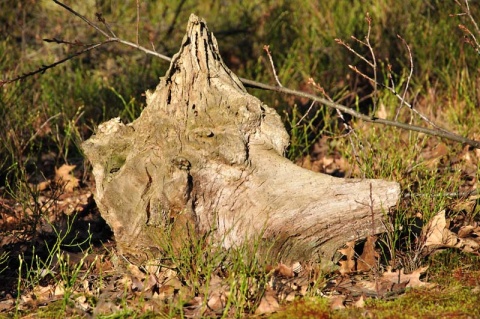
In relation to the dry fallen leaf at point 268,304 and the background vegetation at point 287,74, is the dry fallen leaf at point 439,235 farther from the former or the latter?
the dry fallen leaf at point 268,304

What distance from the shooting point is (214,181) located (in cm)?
361

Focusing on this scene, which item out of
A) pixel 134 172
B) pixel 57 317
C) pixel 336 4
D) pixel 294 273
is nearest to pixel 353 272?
pixel 294 273

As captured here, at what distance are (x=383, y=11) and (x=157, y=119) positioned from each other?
3691 millimetres

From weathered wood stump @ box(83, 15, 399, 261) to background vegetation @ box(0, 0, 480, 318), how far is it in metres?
0.79

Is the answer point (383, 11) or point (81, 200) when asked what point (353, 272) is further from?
point (383, 11)

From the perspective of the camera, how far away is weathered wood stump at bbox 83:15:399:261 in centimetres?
351

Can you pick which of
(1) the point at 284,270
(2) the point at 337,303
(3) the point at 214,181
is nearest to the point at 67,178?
(3) the point at 214,181

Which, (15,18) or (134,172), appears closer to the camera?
(134,172)

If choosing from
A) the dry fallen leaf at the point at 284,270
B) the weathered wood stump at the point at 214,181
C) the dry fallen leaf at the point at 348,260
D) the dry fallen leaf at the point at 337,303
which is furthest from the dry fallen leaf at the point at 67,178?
the dry fallen leaf at the point at 337,303

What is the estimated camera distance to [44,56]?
739 centimetres

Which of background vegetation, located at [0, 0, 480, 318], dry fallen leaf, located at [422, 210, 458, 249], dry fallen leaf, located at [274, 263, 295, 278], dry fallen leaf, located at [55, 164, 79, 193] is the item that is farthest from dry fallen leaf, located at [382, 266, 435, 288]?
dry fallen leaf, located at [55, 164, 79, 193]

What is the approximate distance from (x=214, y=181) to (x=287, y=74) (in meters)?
2.90

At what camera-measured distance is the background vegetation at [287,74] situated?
16.7 ft

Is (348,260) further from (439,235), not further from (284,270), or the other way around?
(439,235)
